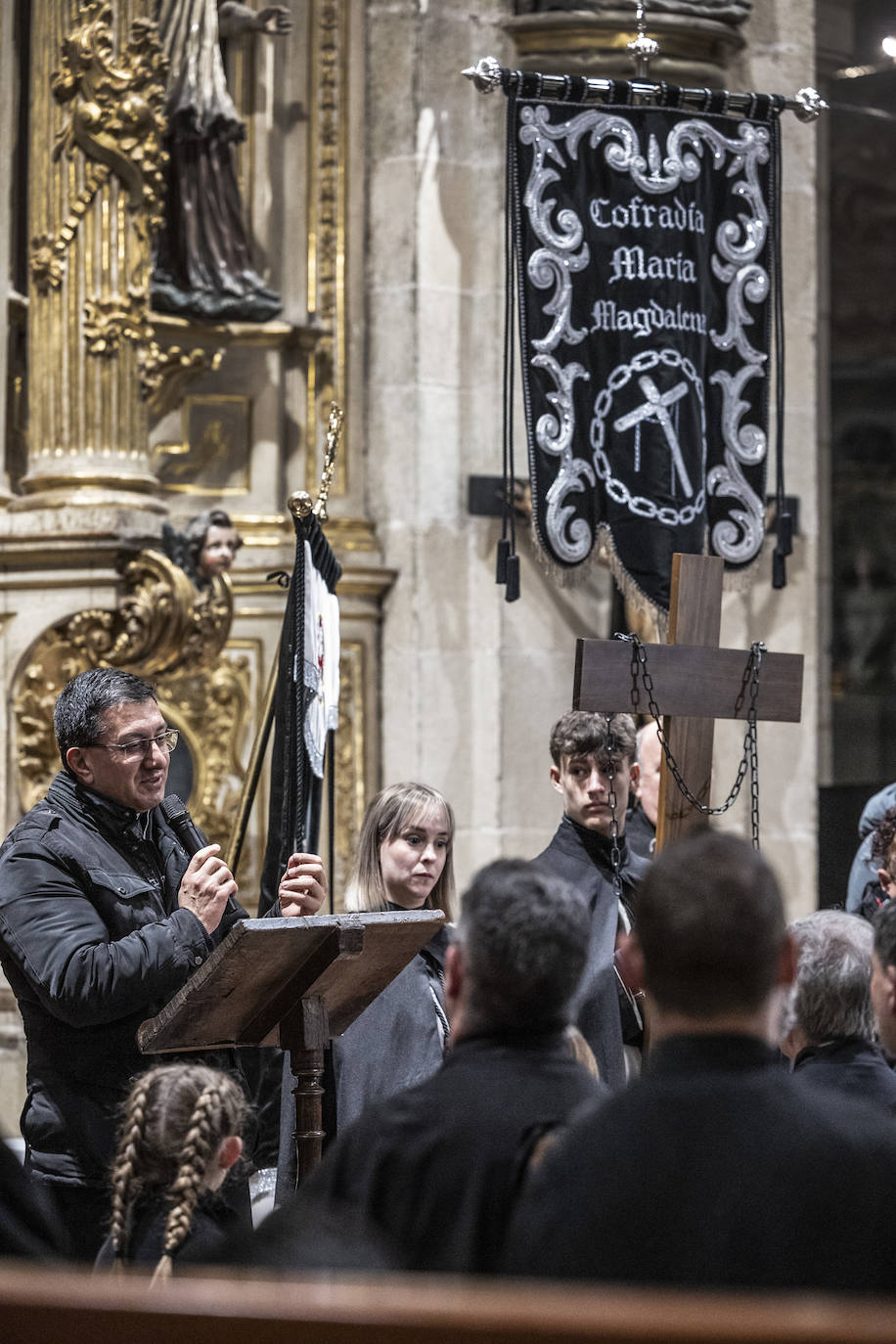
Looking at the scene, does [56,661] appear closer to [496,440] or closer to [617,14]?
[496,440]

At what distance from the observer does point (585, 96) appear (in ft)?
20.6

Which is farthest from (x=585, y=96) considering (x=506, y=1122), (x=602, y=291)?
(x=506, y=1122)

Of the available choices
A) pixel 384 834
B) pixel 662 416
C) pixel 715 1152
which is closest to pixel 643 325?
pixel 662 416

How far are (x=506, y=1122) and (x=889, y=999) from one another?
82 cm

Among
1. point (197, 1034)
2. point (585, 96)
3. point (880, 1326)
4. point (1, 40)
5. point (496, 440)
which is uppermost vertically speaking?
point (1, 40)

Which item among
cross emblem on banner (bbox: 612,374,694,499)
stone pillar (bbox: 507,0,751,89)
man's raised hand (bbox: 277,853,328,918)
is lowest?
man's raised hand (bbox: 277,853,328,918)

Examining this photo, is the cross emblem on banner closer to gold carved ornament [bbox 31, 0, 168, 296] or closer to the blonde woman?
gold carved ornament [bbox 31, 0, 168, 296]

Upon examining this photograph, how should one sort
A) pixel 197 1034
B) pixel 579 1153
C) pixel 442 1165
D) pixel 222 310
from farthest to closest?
1. pixel 222 310
2. pixel 197 1034
3. pixel 442 1165
4. pixel 579 1153

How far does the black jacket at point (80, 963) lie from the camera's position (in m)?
3.75

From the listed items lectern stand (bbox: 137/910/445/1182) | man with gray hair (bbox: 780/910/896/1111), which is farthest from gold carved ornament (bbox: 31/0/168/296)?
man with gray hair (bbox: 780/910/896/1111)

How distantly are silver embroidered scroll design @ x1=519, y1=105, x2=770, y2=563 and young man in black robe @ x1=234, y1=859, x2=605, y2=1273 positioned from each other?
3732 mm

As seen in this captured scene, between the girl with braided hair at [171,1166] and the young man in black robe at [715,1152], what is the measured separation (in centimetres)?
115

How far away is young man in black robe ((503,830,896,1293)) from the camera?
1.95m

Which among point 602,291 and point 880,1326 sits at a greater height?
point 602,291
